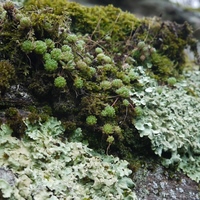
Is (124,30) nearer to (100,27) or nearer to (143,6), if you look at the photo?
(100,27)

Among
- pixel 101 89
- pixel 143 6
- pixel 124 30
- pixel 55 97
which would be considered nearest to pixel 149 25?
pixel 124 30

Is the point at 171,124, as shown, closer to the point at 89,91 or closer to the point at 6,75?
the point at 89,91

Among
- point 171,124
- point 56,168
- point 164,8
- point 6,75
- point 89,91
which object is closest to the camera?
point 56,168

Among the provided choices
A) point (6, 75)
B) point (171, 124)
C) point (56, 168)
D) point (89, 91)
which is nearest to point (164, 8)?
point (171, 124)

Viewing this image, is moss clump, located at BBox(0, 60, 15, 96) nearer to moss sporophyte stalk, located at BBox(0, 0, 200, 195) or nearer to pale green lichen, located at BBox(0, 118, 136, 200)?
moss sporophyte stalk, located at BBox(0, 0, 200, 195)

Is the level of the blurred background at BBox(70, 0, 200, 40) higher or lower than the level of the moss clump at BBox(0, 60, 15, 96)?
higher

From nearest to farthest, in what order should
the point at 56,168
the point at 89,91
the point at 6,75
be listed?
the point at 56,168
the point at 6,75
the point at 89,91

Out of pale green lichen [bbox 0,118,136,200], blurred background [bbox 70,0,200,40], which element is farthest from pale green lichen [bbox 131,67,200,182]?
blurred background [bbox 70,0,200,40]

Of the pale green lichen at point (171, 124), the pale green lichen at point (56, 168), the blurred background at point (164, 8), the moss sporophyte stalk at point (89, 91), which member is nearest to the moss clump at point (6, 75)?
the moss sporophyte stalk at point (89, 91)
